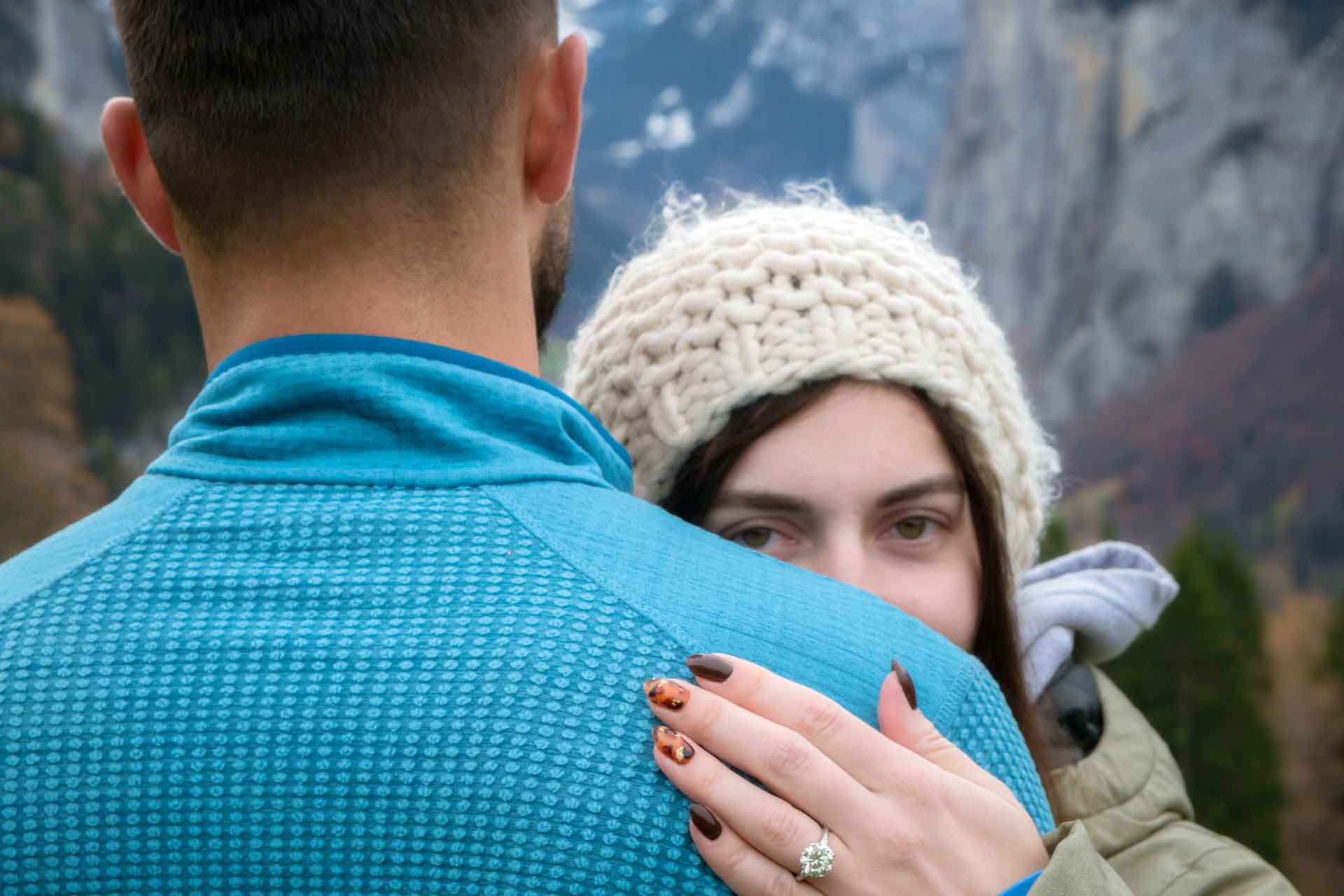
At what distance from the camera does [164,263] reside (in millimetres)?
44438

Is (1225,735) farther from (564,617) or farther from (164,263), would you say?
(164,263)

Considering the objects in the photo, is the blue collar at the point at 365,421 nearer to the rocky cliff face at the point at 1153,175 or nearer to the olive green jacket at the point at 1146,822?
the olive green jacket at the point at 1146,822

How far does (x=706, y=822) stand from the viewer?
1.35 meters

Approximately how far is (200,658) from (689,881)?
0.60 m

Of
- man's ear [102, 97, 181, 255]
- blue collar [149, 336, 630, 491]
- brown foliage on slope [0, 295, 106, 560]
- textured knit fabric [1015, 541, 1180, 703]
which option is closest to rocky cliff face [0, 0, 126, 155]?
brown foliage on slope [0, 295, 106, 560]

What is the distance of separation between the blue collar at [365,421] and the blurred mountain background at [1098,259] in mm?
21297

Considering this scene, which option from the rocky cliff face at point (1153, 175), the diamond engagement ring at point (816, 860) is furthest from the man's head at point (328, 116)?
the rocky cliff face at point (1153, 175)

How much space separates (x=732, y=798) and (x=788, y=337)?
1.47m

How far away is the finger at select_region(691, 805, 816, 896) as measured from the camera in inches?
53.2

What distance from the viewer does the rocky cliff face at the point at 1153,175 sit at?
8125 centimetres

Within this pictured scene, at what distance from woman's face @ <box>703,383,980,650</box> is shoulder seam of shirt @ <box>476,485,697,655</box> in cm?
127

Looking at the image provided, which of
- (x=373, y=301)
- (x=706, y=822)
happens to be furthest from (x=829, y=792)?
(x=373, y=301)

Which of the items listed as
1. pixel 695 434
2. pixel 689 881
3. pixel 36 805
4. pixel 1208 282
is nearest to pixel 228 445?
pixel 36 805

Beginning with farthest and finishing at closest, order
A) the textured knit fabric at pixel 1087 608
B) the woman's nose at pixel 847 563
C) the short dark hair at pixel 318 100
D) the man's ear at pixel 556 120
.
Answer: the textured knit fabric at pixel 1087 608 < the woman's nose at pixel 847 563 < the man's ear at pixel 556 120 < the short dark hair at pixel 318 100
